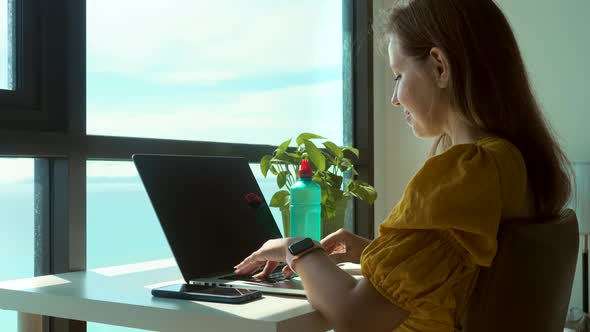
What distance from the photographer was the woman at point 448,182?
103 cm

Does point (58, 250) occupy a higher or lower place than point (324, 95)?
lower

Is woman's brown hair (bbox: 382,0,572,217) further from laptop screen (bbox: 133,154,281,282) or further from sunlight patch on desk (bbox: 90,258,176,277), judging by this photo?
sunlight patch on desk (bbox: 90,258,176,277)

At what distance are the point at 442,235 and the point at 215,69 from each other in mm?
1412

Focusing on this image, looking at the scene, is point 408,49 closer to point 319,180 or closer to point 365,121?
point 319,180

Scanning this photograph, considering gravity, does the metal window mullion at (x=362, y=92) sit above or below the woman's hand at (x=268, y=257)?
above

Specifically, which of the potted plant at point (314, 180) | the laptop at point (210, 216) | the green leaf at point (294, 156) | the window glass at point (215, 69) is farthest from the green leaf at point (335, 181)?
the window glass at point (215, 69)

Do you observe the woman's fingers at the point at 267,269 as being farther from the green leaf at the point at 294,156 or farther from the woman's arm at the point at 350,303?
the green leaf at the point at 294,156

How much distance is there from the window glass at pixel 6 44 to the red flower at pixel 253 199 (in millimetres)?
628

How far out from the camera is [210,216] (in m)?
1.47

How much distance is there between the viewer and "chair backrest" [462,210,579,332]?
0.96 metres

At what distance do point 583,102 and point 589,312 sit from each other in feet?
2.74

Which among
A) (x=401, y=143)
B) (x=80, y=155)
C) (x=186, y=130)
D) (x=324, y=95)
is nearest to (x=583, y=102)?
(x=401, y=143)

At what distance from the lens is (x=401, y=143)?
309 cm

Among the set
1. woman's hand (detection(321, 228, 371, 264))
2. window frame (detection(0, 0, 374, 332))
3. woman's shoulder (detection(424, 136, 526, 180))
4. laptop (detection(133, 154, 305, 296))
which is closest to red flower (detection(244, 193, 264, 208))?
laptop (detection(133, 154, 305, 296))
